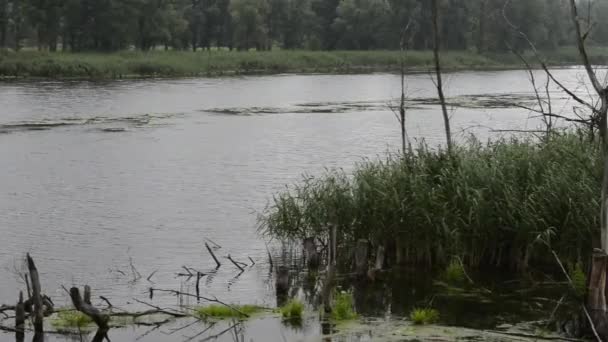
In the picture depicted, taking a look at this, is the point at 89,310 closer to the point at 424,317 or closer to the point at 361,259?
the point at 424,317

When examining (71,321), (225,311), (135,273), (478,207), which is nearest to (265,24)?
(135,273)

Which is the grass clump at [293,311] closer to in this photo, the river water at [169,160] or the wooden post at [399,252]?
the river water at [169,160]

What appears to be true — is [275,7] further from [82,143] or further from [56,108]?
[82,143]

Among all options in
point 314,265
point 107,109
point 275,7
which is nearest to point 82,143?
point 107,109

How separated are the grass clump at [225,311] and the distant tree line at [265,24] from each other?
76.9m

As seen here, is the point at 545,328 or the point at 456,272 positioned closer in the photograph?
the point at 545,328

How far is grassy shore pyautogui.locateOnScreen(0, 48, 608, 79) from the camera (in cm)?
8106

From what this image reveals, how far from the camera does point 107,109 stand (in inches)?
2109

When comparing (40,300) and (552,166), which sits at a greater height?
(552,166)

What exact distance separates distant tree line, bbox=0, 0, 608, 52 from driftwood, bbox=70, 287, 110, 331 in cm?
7832

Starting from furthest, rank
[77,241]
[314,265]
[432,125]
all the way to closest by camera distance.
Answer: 1. [432,125]
2. [77,241]
3. [314,265]

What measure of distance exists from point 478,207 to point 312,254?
2978 mm

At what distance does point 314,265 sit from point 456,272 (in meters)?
2.53

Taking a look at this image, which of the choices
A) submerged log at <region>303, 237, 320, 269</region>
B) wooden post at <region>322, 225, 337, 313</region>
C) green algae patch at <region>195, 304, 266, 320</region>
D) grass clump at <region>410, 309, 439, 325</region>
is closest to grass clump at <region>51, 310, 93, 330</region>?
green algae patch at <region>195, 304, 266, 320</region>
